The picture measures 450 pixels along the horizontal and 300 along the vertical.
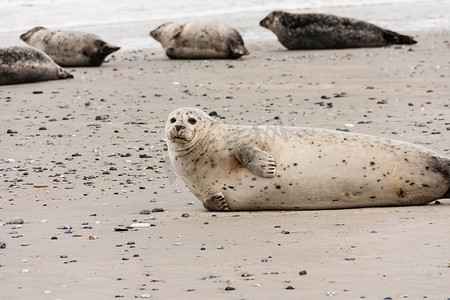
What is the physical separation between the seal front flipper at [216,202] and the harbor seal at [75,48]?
25.7ft

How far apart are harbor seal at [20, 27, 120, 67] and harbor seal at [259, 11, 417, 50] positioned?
319 cm

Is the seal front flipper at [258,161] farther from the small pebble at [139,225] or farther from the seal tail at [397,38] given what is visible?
the seal tail at [397,38]

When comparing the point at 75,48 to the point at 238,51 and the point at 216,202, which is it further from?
the point at 216,202

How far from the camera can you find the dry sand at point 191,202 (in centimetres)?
338

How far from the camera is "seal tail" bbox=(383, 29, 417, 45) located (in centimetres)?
1357

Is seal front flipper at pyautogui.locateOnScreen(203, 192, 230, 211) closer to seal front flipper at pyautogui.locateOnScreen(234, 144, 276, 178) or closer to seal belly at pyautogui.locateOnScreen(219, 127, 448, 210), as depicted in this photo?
seal belly at pyautogui.locateOnScreen(219, 127, 448, 210)

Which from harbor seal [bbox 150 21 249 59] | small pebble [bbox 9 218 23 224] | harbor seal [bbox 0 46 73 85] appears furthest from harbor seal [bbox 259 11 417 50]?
small pebble [bbox 9 218 23 224]

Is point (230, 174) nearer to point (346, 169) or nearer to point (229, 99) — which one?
point (346, 169)

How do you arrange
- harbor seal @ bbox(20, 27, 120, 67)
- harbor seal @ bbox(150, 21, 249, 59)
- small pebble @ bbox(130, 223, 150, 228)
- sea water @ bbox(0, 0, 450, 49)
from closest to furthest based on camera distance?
small pebble @ bbox(130, 223, 150, 228) < harbor seal @ bbox(20, 27, 120, 67) < harbor seal @ bbox(150, 21, 249, 59) < sea water @ bbox(0, 0, 450, 49)

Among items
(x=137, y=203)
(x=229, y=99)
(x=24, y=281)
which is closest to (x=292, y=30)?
(x=229, y=99)

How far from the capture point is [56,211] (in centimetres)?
511

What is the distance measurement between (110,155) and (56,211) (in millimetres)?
1749

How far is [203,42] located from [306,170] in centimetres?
826

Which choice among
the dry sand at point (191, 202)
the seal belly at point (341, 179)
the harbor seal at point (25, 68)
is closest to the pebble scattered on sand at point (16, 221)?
the dry sand at point (191, 202)
